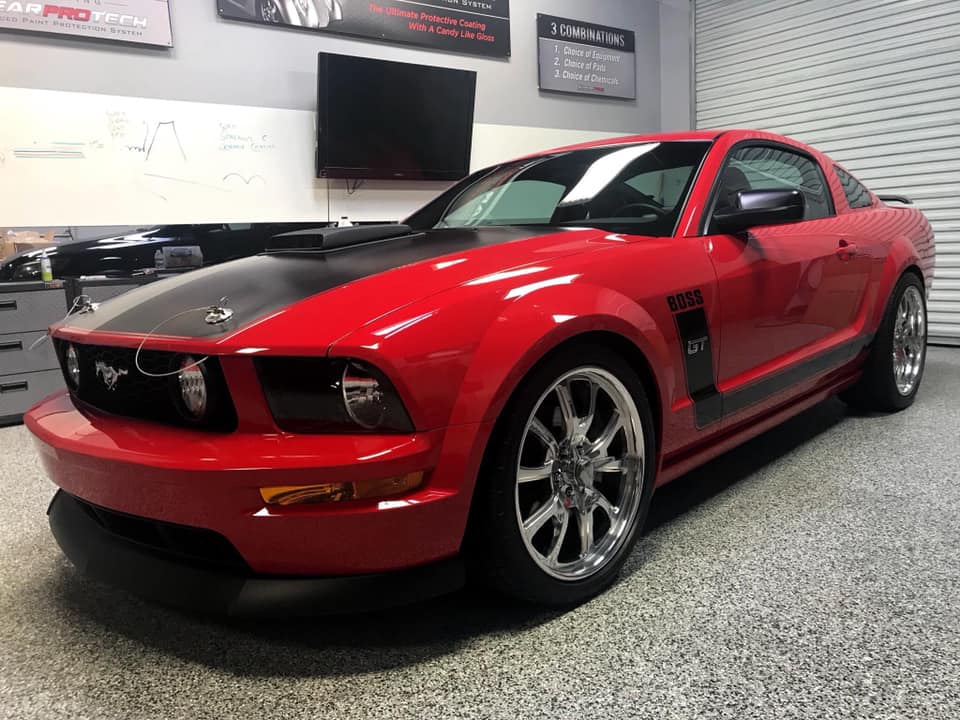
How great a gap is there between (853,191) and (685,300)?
158cm

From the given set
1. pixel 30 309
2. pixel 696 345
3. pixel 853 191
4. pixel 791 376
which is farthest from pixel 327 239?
pixel 30 309

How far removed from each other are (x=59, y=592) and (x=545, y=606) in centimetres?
115

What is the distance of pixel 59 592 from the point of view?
161 cm

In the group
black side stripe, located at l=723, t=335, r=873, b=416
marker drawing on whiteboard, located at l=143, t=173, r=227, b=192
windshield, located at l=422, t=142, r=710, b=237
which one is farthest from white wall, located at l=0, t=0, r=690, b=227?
black side stripe, located at l=723, t=335, r=873, b=416

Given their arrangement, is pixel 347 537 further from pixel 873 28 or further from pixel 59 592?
pixel 873 28

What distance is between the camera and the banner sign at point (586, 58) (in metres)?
5.75

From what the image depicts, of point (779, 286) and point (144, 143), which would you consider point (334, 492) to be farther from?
point (144, 143)

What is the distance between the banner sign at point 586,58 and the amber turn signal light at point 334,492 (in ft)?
17.4

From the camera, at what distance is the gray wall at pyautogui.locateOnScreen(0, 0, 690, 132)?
12.9 ft

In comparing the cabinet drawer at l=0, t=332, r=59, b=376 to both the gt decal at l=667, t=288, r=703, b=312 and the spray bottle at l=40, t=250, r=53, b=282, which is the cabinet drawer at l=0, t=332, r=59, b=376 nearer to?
the spray bottle at l=40, t=250, r=53, b=282

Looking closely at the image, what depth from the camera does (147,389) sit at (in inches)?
49.9

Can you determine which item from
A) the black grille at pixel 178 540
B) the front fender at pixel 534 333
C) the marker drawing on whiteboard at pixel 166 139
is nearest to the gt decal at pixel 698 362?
the front fender at pixel 534 333

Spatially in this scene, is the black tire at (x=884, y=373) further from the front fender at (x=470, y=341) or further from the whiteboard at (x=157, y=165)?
the whiteboard at (x=157, y=165)

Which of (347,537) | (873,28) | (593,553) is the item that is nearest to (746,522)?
(593,553)
